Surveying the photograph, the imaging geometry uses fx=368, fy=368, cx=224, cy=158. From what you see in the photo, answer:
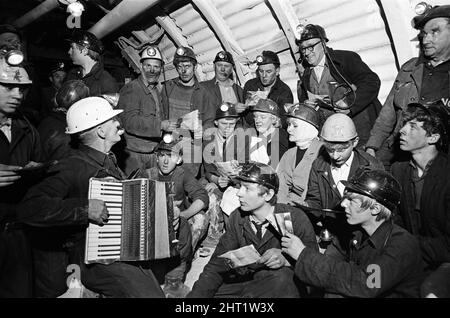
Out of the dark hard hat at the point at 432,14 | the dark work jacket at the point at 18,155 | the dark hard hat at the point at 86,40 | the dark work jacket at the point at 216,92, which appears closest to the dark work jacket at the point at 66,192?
the dark work jacket at the point at 18,155

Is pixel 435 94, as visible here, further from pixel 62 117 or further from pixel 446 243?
pixel 62 117

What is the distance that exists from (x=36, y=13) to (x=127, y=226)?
23.5ft

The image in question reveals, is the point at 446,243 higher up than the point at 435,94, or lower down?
lower down

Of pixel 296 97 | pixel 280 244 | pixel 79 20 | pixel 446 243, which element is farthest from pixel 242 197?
pixel 79 20

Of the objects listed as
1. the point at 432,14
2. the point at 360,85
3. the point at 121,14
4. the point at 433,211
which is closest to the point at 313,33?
the point at 360,85

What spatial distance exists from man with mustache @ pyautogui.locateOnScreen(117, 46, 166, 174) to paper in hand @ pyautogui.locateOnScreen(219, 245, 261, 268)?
2663 mm

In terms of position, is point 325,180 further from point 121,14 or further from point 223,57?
point 121,14

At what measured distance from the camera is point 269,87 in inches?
242

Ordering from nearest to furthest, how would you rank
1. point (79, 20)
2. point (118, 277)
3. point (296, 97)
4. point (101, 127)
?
point (118, 277) < point (101, 127) < point (296, 97) < point (79, 20)

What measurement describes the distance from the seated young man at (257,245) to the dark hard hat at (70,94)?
2533 millimetres

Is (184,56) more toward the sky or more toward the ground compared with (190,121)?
more toward the sky

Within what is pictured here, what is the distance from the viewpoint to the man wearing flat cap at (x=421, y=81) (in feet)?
13.4

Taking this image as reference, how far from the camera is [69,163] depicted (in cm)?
347
